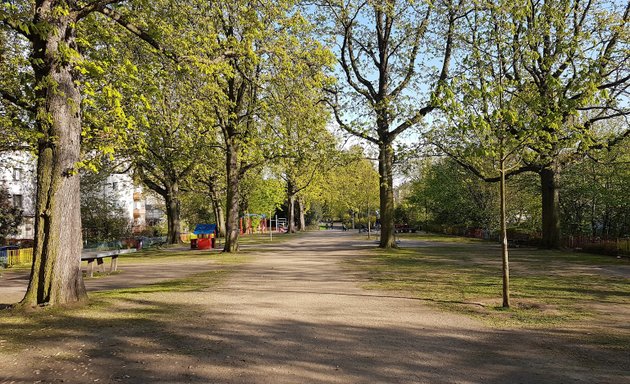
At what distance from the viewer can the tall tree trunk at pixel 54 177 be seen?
26.2 ft

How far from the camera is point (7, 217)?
2670cm

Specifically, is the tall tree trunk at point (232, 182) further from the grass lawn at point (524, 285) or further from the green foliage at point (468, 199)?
the green foliage at point (468, 199)

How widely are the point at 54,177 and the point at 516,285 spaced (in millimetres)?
10631

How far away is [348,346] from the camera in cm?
623

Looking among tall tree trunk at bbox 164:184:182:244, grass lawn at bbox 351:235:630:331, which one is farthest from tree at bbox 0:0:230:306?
tall tree trunk at bbox 164:184:182:244

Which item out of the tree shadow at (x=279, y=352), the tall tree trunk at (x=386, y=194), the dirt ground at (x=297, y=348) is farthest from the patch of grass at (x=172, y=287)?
the tall tree trunk at (x=386, y=194)

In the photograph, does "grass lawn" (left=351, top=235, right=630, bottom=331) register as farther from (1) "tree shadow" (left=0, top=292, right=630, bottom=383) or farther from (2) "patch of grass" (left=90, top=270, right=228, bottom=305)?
(2) "patch of grass" (left=90, top=270, right=228, bottom=305)

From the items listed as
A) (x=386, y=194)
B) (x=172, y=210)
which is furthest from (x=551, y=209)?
(x=172, y=210)

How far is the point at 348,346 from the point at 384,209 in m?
19.7

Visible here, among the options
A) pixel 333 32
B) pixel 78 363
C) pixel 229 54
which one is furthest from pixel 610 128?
pixel 78 363

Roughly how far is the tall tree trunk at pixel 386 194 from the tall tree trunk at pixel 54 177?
1768cm

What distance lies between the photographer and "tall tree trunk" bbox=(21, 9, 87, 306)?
797 centimetres

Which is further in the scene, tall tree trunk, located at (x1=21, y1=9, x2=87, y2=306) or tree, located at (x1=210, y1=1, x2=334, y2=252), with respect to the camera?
tree, located at (x1=210, y1=1, x2=334, y2=252)

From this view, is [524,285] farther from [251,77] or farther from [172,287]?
[251,77]
